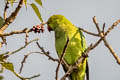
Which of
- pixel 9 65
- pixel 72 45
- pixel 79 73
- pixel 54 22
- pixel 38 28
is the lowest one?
pixel 79 73

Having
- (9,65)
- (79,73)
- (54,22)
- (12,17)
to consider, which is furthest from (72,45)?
(9,65)

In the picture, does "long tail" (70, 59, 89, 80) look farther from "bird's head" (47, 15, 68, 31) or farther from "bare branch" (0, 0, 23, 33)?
"bare branch" (0, 0, 23, 33)

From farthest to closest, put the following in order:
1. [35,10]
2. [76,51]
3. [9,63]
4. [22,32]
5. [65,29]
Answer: [65,29] → [76,51] → [35,10] → [22,32] → [9,63]

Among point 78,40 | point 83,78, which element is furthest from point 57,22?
point 83,78

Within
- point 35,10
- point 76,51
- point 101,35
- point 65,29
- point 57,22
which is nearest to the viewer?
→ point 35,10

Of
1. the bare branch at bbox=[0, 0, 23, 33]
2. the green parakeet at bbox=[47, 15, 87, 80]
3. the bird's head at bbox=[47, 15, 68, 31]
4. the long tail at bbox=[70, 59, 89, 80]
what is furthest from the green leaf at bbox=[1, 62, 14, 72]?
the bird's head at bbox=[47, 15, 68, 31]

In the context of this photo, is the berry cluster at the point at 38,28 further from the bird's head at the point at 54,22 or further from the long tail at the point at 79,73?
the bird's head at the point at 54,22

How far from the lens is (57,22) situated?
6188mm

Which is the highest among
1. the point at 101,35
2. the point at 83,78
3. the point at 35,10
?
the point at 35,10

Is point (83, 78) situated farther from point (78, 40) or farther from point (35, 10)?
point (35, 10)

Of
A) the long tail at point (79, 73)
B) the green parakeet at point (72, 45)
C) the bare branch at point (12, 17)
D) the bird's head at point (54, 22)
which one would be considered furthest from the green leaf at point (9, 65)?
the bird's head at point (54, 22)

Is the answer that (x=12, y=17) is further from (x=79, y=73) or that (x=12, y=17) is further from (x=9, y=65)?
(x=79, y=73)

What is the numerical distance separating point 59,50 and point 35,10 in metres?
3.45

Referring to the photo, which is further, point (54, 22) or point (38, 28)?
point (54, 22)
